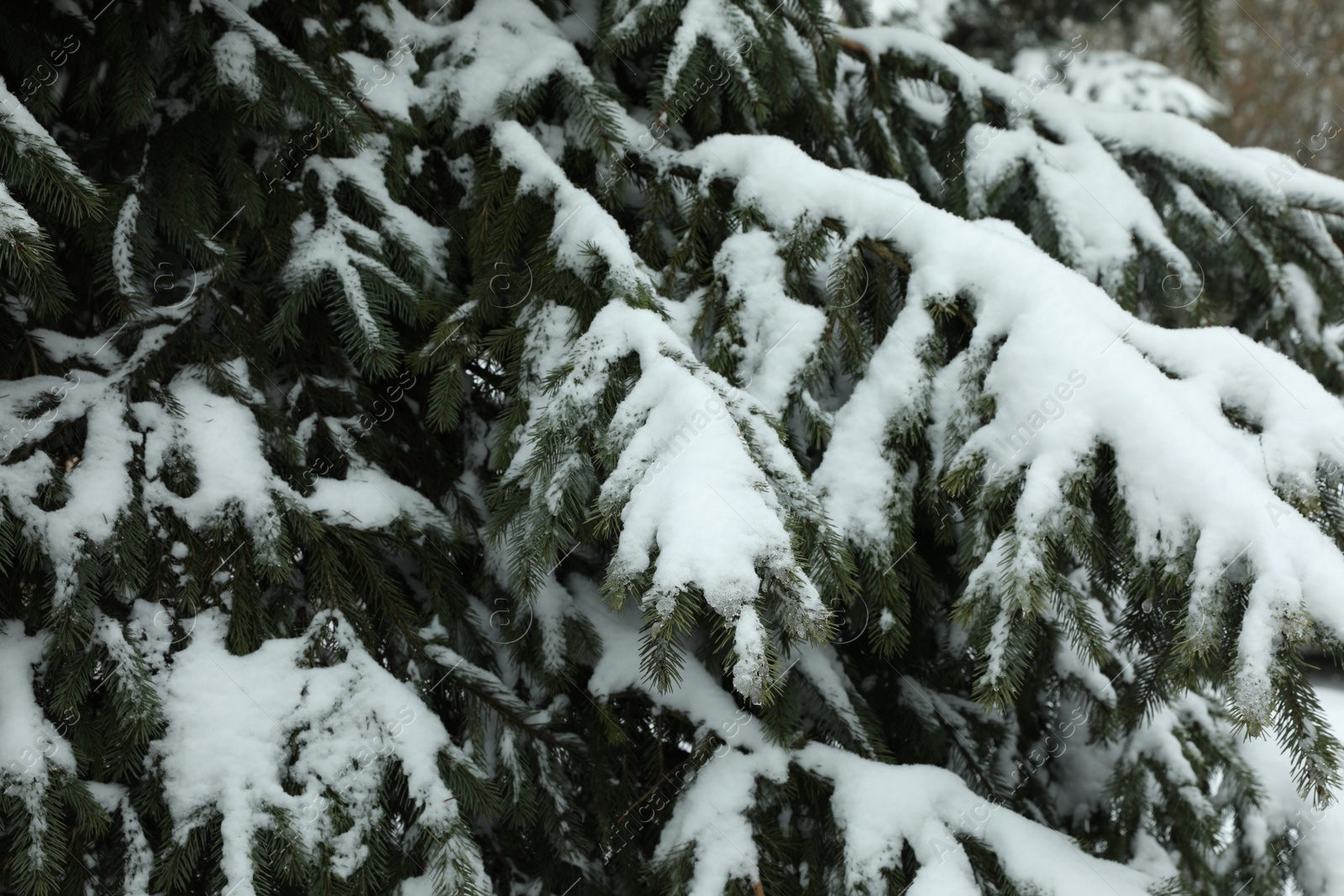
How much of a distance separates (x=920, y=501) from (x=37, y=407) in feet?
5.29

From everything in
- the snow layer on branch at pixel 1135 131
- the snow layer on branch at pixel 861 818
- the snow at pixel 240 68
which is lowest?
the snow layer on branch at pixel 861 818

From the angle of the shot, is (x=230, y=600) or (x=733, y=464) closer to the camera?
(x=733, y=464)

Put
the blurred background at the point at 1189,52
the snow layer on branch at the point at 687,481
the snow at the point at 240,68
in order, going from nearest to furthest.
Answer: the snow layer on branch at the point at 687,481 → the snow at the point at 240,68 → the blurred background at the point at 1189,52

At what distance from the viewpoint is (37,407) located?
4.74 ft

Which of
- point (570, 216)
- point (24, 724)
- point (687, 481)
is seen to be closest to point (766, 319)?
point (570, 216)

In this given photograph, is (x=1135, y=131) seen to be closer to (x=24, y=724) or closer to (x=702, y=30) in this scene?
(x=702, y=30)

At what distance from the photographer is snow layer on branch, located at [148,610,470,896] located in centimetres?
136

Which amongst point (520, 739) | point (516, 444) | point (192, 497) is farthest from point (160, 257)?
point (520, 739)

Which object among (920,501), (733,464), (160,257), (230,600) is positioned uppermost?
(733,464)

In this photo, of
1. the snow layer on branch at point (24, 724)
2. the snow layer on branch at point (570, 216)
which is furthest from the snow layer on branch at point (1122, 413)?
the snow layer on branch at point (24, 724)

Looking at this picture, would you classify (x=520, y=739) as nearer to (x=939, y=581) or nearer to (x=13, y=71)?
(x=939, y=581)

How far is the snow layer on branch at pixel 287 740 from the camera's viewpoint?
1.36m

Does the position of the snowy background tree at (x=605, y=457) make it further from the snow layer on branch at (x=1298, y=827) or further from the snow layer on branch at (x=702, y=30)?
the snow layer on branch at (x=1298, y=827)

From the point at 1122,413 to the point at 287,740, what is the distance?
4.87ft
